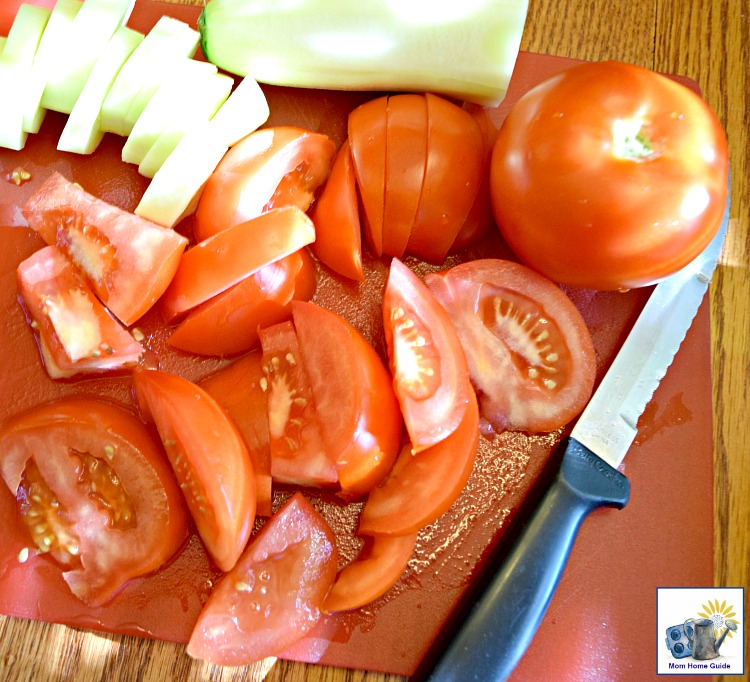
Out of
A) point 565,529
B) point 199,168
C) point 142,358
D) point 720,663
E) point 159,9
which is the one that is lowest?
point 720,663

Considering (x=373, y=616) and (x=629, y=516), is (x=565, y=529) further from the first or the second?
(x=373, y=616)

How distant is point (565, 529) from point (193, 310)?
0.79 meters

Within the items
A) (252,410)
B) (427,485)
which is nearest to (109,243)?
(252,410)

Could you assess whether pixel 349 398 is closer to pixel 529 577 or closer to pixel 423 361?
pixel 423 361

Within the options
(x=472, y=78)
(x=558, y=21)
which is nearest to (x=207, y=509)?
(x=472, y=78)

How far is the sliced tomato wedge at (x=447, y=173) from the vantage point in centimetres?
127

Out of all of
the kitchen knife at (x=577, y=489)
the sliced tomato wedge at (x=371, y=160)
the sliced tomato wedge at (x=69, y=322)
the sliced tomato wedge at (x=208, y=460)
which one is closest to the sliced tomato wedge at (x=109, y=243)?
the sliced tomato wedge at (x=69, y=322)

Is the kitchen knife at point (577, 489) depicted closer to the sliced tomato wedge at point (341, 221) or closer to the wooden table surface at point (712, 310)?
the wooden table surface at point (712, 310)

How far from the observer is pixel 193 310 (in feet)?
4.26

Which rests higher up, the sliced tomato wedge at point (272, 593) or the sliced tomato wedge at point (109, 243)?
the sliced tomato wedge at point (109, 243)

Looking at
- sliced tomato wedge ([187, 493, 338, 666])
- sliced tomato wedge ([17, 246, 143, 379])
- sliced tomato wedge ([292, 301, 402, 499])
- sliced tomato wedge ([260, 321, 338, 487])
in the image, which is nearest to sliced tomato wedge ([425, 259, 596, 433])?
sliced tomato wedge ([292, 301, 402, 499])

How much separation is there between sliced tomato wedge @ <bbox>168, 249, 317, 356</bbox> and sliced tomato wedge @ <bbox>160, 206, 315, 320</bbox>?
0.08ft

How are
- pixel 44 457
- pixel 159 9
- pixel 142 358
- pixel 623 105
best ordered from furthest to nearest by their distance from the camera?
pixel 159 9 < pixel 142 358 < pixel 44 457 < pixel 623 105

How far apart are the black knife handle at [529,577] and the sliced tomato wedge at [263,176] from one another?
0.72 metres
